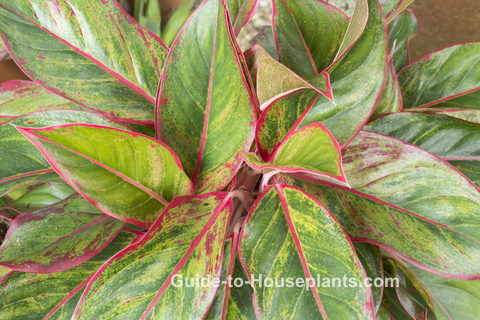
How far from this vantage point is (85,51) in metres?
0.60

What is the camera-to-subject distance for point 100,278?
1.50ft

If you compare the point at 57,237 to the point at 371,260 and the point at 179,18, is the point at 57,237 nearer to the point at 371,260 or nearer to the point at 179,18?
the point at 371,260

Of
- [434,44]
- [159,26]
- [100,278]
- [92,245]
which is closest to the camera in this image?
[100,278]

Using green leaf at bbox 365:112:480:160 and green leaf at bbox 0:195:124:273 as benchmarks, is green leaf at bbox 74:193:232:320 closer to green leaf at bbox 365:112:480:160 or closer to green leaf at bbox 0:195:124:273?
green leaf at bbox 0:195:124:273

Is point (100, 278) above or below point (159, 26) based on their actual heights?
below

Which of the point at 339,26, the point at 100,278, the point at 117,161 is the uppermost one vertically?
the point at 339,26

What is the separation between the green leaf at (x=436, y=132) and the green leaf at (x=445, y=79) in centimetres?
11

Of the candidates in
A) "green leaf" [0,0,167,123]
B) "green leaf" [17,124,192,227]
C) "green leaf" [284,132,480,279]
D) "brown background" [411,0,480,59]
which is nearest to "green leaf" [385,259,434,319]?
"green leaf" [284,132,480,279]

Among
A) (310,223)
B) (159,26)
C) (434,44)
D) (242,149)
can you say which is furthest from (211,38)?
(159,26)

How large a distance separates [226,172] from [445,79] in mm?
489

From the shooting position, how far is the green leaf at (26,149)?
56cm

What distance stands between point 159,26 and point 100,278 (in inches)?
46.9

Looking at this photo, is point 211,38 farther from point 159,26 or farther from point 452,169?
point 159,26

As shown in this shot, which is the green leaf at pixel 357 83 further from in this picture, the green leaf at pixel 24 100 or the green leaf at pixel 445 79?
the green leaf at pixel 24 100
